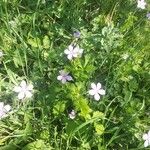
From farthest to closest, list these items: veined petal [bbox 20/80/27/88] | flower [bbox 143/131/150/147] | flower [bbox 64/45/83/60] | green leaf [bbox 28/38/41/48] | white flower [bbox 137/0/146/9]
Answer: white flower [bbox 137/0/146/9]
green leaf [bbox 28/38/41/48]
flower [bbox 64/45/83/60]
veined petal [bbox 20/80/27/88]
flower [bbox 143/131/150/147]

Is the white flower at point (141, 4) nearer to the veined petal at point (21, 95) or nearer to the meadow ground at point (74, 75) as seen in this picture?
the meadow ground at point (74, 75)

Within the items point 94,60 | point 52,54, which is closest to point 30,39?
point 52,54

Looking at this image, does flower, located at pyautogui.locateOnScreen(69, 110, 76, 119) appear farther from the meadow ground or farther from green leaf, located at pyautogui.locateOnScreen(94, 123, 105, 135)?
green leaf, located at pyautogui.locateOnScreen(94, 123, 105, 135)

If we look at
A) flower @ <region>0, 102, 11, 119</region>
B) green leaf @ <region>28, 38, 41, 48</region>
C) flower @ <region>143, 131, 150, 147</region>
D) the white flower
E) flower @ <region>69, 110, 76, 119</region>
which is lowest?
flower @ <region>143, 131, 150, 147</region>

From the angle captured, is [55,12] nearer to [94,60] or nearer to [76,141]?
[94,60]

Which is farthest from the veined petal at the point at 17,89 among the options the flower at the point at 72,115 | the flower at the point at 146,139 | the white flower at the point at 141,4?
the white flower at the point at 141,4

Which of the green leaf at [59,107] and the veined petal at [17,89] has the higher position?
the veined petal at [17,89]

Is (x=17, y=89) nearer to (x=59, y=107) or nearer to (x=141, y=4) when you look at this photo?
(x=59, y=107)

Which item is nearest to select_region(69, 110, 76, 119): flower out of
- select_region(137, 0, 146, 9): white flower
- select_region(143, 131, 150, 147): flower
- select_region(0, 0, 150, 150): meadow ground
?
select_region(0, 0, 150, 150): meadow ground
